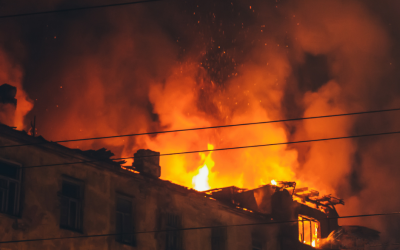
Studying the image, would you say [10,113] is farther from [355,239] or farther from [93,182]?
[355,239]

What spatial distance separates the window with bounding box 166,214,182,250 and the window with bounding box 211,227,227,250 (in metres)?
2.35

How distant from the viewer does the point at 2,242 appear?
55.1 feet

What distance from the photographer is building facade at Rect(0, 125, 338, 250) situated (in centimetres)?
1788

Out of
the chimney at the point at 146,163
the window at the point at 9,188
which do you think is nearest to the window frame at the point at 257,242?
the chimney at the point at 146,163

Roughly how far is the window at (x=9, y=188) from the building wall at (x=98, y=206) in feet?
0.68

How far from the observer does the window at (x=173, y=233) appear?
77.4 feet

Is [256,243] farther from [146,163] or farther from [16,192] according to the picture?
[16,192]

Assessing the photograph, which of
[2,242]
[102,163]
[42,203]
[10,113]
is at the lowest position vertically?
[2,242]

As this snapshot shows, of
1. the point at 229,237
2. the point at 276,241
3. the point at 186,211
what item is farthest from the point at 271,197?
the point at 186,211

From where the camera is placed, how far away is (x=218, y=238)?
1033 inches

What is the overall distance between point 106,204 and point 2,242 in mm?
4895

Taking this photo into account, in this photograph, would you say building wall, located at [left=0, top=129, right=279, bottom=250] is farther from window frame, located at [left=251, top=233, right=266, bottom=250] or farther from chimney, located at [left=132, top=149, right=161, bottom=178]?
chimney, located at [left=132, top=149, right=161, bottom=178]

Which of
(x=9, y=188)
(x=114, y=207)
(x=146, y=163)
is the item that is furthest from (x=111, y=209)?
(x=9, y=188)

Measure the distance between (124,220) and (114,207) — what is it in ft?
2.49
